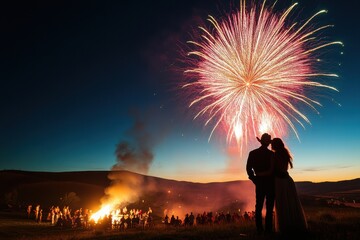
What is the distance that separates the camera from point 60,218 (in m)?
30.9

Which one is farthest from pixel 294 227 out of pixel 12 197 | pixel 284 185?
pixel 12 197

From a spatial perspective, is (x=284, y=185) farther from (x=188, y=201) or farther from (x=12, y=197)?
(x=188, y=201)

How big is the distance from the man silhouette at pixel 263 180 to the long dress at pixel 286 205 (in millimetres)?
260

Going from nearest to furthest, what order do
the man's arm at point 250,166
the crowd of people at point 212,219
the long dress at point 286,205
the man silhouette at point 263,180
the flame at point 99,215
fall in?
the long dress at point 286,205, the man silhouette at point 263,180, the man's arm at point 250,166, the crowd of people at point 212,219, the flame at point 99,215

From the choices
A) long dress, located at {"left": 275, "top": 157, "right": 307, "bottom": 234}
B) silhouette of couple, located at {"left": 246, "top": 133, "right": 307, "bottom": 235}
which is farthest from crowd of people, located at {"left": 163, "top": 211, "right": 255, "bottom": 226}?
long dress, located at {"left": 275, "top": 157, "right": 307, "bottom": 234}

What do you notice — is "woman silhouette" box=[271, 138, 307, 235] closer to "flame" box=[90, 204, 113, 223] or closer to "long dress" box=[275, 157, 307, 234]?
"long dress" box=[275, 157, 307, 234]

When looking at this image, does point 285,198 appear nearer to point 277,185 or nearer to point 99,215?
point 277,185

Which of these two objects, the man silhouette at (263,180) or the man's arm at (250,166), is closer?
the man silhouette at (263,180)

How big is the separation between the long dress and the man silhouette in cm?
26

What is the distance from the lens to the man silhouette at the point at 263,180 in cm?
812

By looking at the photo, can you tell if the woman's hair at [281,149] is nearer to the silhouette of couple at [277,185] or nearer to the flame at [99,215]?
the silhouette of couple at [277,185]

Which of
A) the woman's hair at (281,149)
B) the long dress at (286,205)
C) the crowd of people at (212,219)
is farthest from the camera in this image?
the crowd of people at (212,219)

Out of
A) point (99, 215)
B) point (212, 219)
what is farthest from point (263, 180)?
point (99, 215)

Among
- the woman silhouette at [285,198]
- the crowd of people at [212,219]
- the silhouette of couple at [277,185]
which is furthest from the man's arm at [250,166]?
the crowd of people at [212,219]
